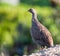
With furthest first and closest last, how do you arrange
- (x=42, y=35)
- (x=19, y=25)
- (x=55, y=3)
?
1. (x=55, y=3)
2. (x=19, y=25)
3. (x=42, y=35)

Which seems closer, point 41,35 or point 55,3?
point 41,35

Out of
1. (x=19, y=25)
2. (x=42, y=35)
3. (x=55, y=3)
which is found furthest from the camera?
(x=55, y=3)

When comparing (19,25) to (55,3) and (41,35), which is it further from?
(55,3)

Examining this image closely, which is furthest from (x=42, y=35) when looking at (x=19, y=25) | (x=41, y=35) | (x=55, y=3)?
(x=55, y=3)

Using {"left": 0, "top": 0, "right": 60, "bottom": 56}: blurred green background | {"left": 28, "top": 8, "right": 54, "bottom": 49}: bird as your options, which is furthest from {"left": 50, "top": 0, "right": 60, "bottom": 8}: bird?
{"left": 28, "top": 8, "right": 54, "bottom": 49}: bird

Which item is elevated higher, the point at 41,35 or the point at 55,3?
the point at 55,3

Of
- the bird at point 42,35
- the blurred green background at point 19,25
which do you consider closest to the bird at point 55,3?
the blurred green background at point 19,25

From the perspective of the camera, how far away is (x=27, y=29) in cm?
2123

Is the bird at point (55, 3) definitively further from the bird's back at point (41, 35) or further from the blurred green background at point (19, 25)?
the bird's back at point (41, 35)

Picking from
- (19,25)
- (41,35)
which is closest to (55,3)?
(19,25)

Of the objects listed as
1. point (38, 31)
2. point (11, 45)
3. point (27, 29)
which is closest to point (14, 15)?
point (27, 29)

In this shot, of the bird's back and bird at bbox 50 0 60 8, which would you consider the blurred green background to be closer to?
bird at bbox 50 0 60 8

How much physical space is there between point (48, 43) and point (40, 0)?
65.6 feet

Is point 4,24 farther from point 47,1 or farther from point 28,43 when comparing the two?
point 47,1
